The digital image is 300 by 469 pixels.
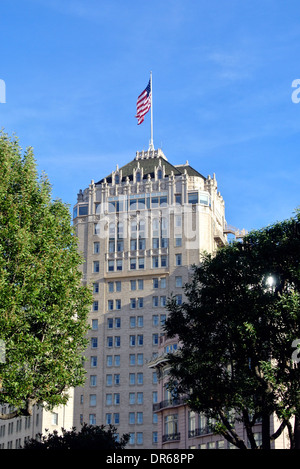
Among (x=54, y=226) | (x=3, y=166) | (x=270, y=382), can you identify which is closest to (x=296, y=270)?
(x=270, y=382)

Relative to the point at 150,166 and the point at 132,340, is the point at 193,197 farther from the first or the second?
the point at 132,340

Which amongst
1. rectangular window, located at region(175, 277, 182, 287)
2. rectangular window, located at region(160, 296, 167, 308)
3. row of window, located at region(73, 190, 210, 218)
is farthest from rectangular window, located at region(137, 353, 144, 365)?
row of window, located at region(73, 190, 210, 218)

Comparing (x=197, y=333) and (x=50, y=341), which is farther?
(x=197, y=333)

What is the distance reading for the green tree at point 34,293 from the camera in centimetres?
4003

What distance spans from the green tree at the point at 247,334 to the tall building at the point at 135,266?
78813 mm

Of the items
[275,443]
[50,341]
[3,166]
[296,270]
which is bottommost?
[275,443]

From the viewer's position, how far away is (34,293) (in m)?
40.5

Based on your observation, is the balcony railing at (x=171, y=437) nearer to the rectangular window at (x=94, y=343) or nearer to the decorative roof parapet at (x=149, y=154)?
the rectangular window at (x=94, y=343)

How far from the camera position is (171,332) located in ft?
155

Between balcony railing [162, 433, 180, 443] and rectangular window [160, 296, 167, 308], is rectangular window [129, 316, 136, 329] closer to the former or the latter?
rectangular window [160, 296, 167, 308]

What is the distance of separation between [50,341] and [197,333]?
30.7 ft

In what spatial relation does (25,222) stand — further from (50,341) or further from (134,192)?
(134,192)

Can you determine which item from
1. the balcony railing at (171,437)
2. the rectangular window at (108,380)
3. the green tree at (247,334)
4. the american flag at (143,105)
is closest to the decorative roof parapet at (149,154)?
the american flag at (143,105)

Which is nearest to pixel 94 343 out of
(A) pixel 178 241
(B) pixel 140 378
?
(B) pixel 140 378
